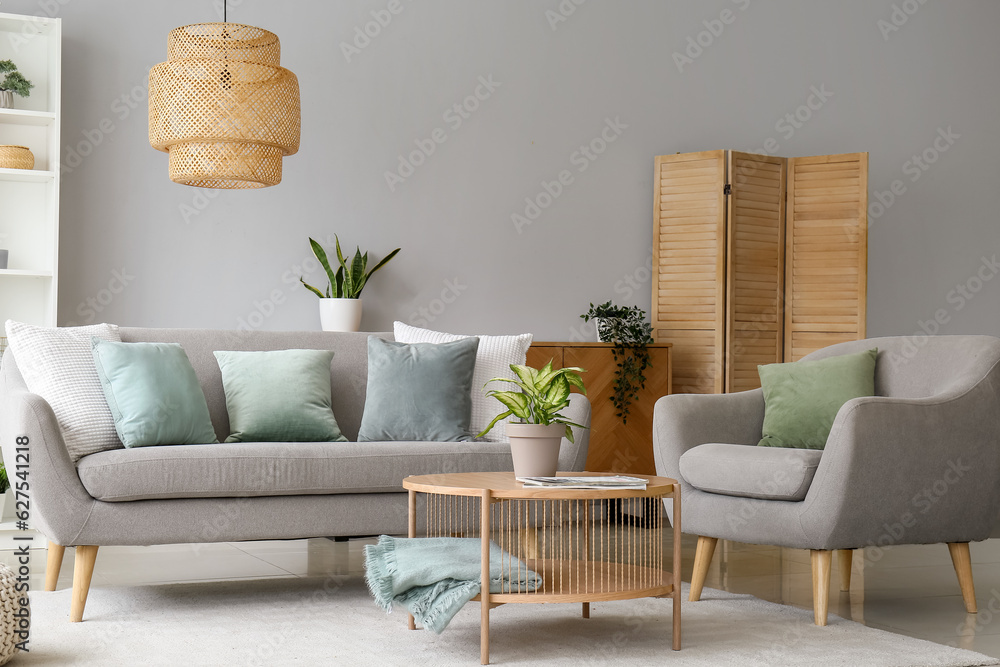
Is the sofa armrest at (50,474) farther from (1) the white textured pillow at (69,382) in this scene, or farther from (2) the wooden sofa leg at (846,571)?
(2) the wooden sofa leg at (846,571)

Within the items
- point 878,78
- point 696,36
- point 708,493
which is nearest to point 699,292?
point 696,36

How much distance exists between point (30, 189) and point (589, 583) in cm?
339

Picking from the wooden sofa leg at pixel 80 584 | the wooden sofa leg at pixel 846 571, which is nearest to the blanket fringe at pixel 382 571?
the wooden sofa leg at pixel 80 584

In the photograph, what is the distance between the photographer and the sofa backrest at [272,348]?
12.1 feet

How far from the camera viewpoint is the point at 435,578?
→ 2547mm

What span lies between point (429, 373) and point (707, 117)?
10.3 feet

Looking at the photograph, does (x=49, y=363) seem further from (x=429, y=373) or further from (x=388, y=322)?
(x=388, y=322)

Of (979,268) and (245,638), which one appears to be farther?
(979,268)

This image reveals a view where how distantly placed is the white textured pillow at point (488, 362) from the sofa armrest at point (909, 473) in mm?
1213

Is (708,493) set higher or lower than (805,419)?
lower

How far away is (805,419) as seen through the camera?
137 inches

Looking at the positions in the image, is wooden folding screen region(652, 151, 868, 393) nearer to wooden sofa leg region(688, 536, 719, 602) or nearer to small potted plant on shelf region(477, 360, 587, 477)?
wooden sofa leg region(688, 536, 719, 602)

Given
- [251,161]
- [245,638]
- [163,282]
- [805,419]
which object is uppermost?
[251,161]

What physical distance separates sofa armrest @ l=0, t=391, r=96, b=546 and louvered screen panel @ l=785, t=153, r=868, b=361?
3.90 m
